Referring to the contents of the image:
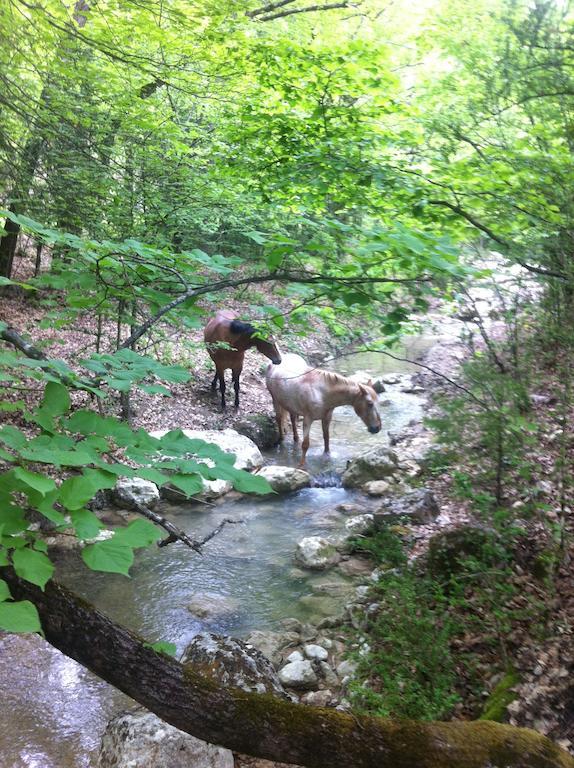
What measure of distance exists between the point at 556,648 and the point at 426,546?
260 cm

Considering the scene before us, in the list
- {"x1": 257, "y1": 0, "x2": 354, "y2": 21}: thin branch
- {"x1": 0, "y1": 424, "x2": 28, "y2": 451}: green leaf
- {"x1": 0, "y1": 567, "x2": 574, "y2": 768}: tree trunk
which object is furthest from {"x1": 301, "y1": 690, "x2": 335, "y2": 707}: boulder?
{"x1": 257, "y1": 0, "x2": 354, "y2": 21}: thin branch

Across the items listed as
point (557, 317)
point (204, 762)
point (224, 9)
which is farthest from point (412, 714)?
point (224, 9)

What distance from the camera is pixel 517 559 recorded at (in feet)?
15.0

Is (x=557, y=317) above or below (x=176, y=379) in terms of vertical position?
above

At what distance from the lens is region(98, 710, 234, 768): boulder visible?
11.5 feet

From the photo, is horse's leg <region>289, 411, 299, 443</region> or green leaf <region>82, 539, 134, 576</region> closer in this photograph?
green leaf <region>82, 539, 134, 576</region>

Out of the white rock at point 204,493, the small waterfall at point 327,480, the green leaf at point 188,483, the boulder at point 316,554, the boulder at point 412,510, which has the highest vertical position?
the green leaf at point 188,483

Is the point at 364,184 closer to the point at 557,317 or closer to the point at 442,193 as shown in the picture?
the point at 442,193

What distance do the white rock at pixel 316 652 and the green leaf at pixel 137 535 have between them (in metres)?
3.80

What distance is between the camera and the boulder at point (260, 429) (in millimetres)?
10672

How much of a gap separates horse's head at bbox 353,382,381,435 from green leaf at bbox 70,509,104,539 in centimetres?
872

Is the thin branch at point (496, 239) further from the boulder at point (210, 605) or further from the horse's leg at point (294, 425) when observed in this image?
the horse's leg at point (294, 425)

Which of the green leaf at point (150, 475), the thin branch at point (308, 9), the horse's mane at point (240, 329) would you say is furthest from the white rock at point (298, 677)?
the thin branch at point (308, 9)

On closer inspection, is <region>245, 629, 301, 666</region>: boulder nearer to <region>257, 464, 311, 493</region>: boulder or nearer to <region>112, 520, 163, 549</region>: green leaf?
<region>257, 464, 311, 493</region>: boulder
